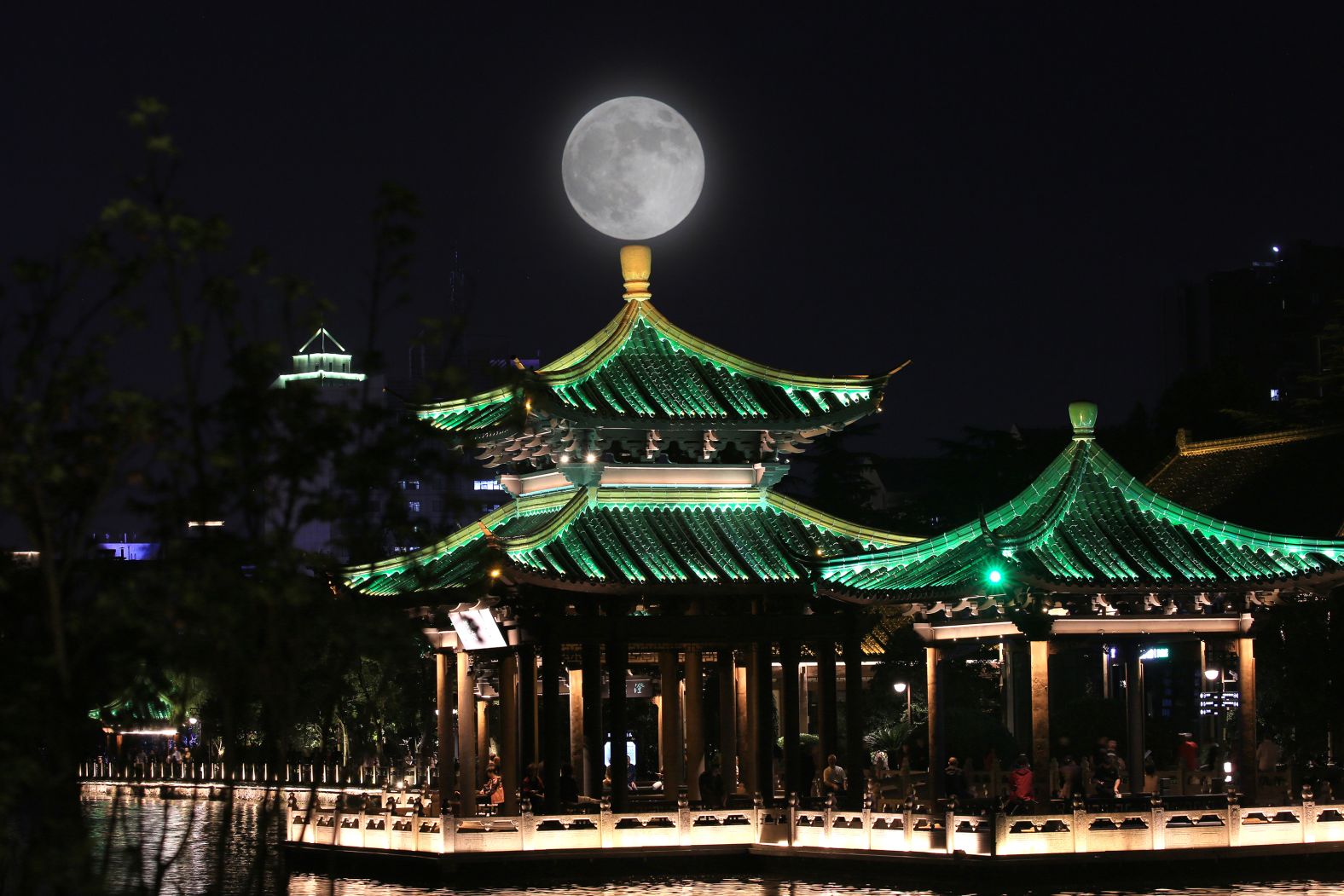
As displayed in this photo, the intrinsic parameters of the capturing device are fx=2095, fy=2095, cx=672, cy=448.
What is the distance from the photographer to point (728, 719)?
32.6 meters

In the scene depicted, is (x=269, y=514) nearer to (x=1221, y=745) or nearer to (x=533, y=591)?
(x=533, y=591)

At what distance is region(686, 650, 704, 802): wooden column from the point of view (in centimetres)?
3200

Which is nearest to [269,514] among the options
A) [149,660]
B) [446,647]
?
[149,660]

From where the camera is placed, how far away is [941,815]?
25953mm

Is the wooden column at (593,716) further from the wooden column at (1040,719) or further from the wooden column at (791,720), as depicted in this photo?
the wooden column at (1040,719)

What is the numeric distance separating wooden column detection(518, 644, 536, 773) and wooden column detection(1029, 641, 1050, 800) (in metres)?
6.97

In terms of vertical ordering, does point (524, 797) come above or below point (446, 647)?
below

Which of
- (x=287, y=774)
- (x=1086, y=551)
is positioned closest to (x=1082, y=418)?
(x=1086, y=551)

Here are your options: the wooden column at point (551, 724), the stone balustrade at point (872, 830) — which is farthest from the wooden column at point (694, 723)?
the wooden column at point (551, 724)

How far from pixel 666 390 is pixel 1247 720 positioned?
986 centimetres

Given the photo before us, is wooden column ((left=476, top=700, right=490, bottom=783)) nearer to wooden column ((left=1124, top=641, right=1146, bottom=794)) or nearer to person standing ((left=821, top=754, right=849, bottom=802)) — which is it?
person standing ((left=821, top=754, right=849, bottom=802))

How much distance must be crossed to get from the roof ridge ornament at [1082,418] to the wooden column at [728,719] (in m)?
6.32

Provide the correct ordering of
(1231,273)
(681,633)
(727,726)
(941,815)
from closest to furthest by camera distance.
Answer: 1. (941,815)
2. (681,633)
3. (727,726)
4. (1231,273)

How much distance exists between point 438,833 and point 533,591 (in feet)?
12.8
